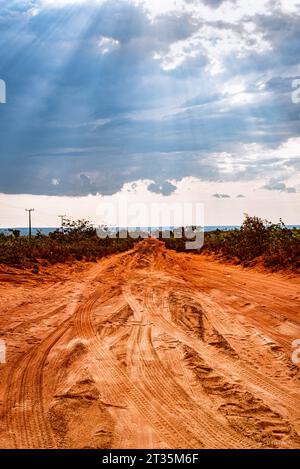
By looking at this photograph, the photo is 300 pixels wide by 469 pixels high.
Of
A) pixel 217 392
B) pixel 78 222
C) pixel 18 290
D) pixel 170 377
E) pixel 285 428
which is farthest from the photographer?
pixel 78 222

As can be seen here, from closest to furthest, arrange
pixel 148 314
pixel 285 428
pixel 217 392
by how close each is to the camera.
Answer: pixel 285 428 < pixel 217 392 < pixel 148 314

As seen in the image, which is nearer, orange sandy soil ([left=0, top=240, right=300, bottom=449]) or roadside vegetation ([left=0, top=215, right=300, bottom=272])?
orange sandy soil ([left=0, top=240, right=300, bottom=449])

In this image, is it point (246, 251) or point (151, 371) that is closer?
point (151, 371)

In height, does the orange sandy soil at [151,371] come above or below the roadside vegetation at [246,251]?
below

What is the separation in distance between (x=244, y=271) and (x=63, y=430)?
1239 centimetres

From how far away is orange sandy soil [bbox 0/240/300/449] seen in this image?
147 inches

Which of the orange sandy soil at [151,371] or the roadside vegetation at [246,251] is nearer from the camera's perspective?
the orange sandy soil at [151,371]

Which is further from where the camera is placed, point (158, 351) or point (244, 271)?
point (244, 271)

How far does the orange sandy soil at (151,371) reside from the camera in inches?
147

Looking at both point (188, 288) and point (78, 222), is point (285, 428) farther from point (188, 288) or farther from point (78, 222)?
point (78, 222)

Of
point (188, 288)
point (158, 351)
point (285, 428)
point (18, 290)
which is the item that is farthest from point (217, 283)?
point (285, 428)

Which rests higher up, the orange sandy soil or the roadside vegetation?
the roadside vegetation

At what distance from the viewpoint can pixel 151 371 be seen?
514 centimetres

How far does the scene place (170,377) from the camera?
195 inches
